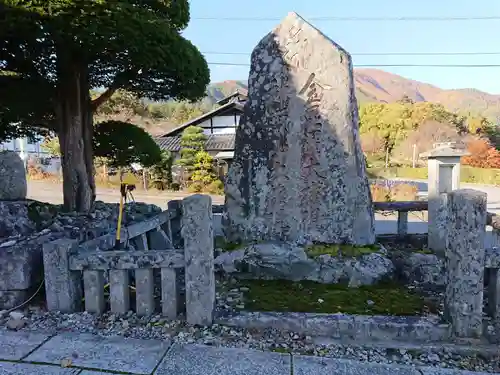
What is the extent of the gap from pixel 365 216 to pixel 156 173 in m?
17.2

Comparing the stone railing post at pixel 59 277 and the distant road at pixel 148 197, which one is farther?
the distant road at pixel 148 197

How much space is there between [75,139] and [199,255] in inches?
135

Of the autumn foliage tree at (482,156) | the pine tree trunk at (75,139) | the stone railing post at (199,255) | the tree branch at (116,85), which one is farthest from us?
the autumn foliage tree at (482,156)

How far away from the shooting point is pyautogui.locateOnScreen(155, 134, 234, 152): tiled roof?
61.8 feet

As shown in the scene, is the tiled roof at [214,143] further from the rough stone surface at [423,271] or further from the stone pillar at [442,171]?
the rough stone surface at [423,271]

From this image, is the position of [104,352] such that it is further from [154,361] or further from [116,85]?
[116,85]

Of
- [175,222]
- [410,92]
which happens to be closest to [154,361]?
[175,222]

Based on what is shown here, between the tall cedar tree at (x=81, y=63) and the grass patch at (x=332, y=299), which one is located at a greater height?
the tall cedar tree at (x=81, y=63)

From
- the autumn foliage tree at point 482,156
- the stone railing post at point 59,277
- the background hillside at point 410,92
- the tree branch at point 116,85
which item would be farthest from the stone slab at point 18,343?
the background hillside at point 410,92

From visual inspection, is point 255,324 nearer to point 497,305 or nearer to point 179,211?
point 497,305

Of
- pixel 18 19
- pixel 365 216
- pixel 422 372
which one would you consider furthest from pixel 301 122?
pixel 18 19

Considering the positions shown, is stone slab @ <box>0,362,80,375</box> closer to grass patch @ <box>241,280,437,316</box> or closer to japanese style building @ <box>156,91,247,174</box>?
grass patch @ <box>241,280,437,316</box>

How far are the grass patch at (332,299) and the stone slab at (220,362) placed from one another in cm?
77

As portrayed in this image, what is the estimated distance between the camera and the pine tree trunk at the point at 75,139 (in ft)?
17.1
